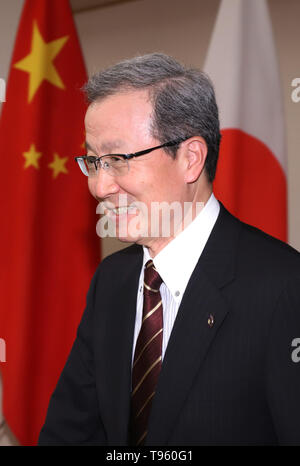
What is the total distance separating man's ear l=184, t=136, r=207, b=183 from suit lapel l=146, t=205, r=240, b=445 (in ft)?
0.67

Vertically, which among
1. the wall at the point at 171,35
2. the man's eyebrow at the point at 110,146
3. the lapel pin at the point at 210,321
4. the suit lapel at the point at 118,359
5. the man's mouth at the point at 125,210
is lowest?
the suit lapel at the point at 118,359

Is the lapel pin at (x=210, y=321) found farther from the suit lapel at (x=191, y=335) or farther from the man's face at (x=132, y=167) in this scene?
the man's face at (x=132, y=167)

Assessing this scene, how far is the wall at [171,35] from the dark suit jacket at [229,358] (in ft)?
5.08

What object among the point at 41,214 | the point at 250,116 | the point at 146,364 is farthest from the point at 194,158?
the point at 41,214

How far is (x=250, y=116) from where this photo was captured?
231cm

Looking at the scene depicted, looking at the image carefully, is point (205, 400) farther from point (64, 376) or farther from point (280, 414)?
point (64, 376)

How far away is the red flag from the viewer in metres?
2.28

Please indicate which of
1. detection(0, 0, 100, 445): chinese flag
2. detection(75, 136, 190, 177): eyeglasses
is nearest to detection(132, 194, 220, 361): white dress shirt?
detection(75, 136, 190, 177): eyeglasses

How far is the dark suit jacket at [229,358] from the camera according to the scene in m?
1.06

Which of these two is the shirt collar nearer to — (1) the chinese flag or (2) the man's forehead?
(2) the man's forehead

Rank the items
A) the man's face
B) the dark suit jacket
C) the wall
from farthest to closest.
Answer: the wall, the man's face, the dark suit jacket

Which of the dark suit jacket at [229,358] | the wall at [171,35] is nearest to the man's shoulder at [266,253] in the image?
the dark suit jacket at [229,358]
